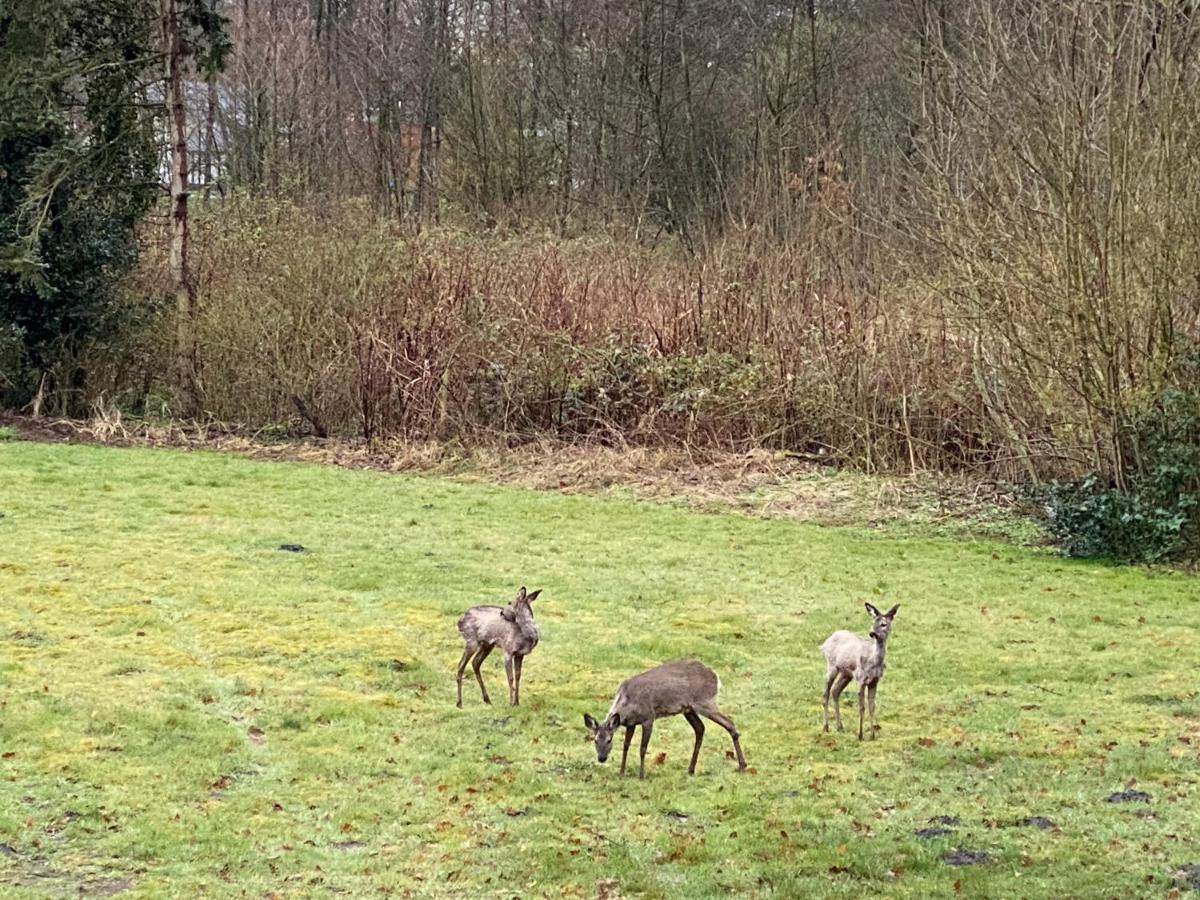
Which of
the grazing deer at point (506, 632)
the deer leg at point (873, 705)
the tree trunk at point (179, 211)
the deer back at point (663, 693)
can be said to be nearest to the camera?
the deer back at point (663, 693)

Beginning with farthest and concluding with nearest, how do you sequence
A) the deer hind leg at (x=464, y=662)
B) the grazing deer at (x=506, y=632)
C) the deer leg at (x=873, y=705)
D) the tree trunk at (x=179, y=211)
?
the tree trunk at (x=179, y=211), the deer hind leg at (x=464, y=662), the grazing deer at (x=506, y=632), the deer leg at (x=873, y=705)

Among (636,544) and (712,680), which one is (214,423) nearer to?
(636,544)

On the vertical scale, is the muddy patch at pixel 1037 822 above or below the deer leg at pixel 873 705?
below

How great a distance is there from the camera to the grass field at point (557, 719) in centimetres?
471

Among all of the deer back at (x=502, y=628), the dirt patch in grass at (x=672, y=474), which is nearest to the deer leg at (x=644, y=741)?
the deer back at (x=502, y=628)

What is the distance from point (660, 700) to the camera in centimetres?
526

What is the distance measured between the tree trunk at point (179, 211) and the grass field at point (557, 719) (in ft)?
22.6

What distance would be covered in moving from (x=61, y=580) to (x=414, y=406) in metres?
7.95

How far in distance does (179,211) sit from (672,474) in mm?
8707

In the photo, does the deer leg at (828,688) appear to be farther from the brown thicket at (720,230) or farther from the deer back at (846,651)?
the brown thicket at (720,230)

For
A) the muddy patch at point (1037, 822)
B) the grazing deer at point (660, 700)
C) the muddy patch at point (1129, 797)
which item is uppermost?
the grazing deer at point (660, 700)

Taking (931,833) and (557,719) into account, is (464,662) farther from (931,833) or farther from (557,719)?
(931,833)

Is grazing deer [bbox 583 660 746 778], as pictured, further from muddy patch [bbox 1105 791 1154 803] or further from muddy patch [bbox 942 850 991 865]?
muddy patch [bbox 1105 791 1154 803]

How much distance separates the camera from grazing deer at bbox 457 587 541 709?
6117 millimetres
